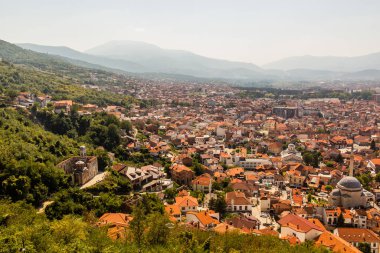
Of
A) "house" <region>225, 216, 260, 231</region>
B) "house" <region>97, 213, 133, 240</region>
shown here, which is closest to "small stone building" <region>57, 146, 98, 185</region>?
"house" <region>97, 213, 133, 240</region>

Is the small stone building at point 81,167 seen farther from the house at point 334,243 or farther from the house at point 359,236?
the house at point 359,236

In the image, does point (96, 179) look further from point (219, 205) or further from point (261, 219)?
point (261, 219)

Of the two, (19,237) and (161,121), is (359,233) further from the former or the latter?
(161,121)

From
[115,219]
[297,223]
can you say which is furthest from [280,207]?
[115,219]

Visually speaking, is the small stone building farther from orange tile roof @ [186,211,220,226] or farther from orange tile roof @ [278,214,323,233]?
orange tile roof @ [278,214,323,233]

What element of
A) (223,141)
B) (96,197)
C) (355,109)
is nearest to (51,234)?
(96,197)

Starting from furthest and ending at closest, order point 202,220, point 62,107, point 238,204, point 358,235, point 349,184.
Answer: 1. point 62,107
2. point 349,184
3. point 238,204
4. point 202,220
5. point 358,235
